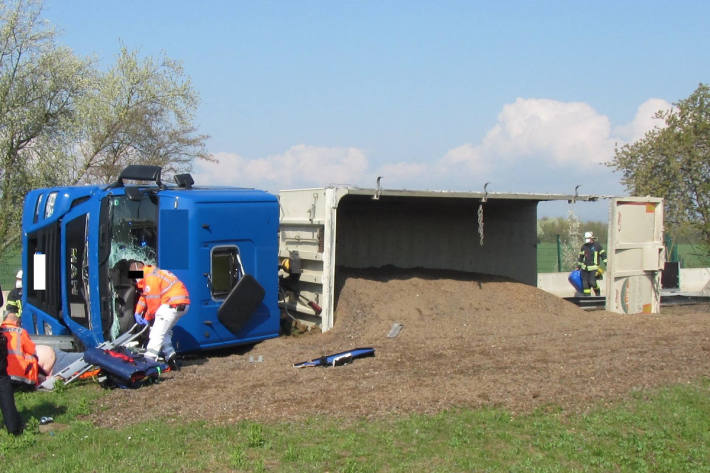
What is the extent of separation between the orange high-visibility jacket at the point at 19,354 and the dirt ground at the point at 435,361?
0.86 meters

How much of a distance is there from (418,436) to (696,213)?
56.9 ft

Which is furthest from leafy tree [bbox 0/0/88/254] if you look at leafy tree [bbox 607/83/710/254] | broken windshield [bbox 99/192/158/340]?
leafy tree [bbox 607/83/710/254]

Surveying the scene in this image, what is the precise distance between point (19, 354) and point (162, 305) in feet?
6.63

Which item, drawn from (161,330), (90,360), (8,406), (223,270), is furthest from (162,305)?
(8,406)

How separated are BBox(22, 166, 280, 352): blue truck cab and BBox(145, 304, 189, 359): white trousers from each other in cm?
59

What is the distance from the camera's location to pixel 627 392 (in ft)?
22.9

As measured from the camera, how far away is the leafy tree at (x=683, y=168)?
2033 cm

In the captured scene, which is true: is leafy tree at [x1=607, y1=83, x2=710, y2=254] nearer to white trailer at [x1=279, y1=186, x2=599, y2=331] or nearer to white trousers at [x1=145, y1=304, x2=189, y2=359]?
white trailer at [x1=279, y1=186, x2=599, y2=331]

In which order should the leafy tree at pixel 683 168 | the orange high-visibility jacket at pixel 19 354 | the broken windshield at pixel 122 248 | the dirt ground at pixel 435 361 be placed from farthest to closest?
the leafy tree at pixel 683 168
the broken windshield at pixel 122 248
the orange high-visibility jacket at pixel 19 354
the dirt ground at pixel 435 361

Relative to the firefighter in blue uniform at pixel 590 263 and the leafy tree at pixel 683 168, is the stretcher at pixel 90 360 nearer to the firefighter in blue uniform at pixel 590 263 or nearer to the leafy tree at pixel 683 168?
the firefighter in blue uniform at pixel 590 263

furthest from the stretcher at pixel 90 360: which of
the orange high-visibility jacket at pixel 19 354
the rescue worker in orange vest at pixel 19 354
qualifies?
the orange high-visibility jacket at pixel 19 354

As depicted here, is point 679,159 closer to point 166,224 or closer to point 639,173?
point 639,173

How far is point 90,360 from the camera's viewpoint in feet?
27.1

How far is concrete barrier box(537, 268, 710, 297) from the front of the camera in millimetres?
22719
